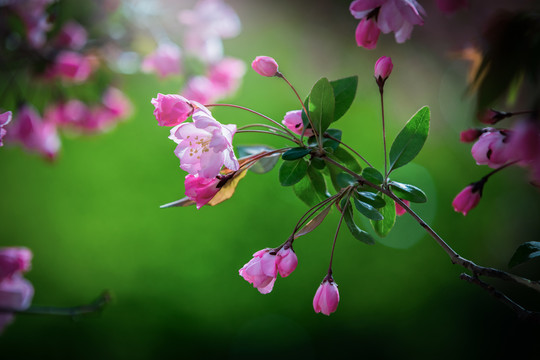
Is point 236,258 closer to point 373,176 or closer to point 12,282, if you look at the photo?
point 12,282

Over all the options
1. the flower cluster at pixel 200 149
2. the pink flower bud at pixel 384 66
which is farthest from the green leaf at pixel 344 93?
the flower cluster at pixel 200 149

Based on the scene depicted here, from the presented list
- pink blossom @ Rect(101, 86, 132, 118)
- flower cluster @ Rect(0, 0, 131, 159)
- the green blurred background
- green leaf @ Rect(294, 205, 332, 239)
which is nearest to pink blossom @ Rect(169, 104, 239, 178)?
green leaf @ Rect(294, 205, 332, 239)

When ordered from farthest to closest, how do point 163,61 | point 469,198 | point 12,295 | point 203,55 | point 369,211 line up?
point 203,55, point 163,61, point 12,295, point 469,198, point 369,211

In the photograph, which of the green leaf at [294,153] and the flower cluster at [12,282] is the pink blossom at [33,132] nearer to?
the flower cluster at [12,282]

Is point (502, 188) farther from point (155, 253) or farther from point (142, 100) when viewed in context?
point (142, 100)

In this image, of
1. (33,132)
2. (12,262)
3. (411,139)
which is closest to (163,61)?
(33,132)

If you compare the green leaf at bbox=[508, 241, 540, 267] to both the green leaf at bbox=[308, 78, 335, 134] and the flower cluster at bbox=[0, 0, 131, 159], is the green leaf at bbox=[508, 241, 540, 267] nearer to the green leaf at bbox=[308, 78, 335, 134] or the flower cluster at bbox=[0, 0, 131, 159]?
the green leaf at bbox=[308, 78, 335, 134]
